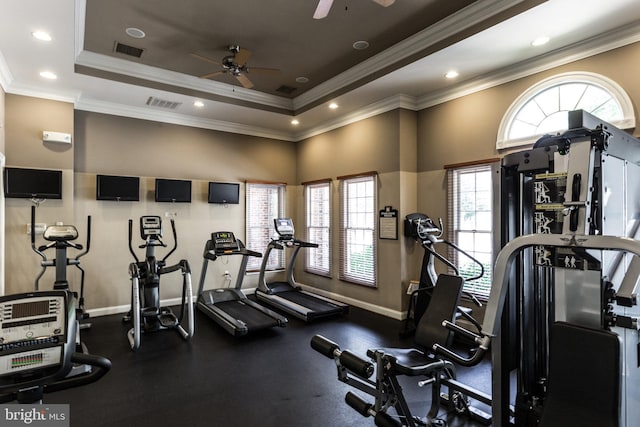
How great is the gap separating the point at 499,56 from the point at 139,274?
208 inches

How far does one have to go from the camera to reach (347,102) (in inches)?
223

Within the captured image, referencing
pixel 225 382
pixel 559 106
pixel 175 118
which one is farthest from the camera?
pixel 175 118

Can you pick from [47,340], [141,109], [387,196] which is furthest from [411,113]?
[47,340]

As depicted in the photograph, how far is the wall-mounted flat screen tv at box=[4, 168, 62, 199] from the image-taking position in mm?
4582

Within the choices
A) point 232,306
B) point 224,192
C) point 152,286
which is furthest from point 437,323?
point 224,192

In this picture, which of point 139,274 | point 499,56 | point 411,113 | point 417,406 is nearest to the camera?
point 417,406

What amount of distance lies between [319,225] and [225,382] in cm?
403

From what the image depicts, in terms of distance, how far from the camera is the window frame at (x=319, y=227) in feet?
21.9

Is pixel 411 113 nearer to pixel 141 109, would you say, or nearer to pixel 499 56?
pixel 499 56

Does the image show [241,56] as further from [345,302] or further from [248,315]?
[345,302]

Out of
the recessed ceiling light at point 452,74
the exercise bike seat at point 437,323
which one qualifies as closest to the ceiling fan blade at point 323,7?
the recessed ceiling light at point 452,74

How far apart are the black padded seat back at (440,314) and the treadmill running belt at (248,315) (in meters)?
2.40

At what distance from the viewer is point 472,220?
470 centimetres

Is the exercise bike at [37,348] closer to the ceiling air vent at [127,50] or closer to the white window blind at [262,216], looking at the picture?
the ceiling air vent at [127,50]
